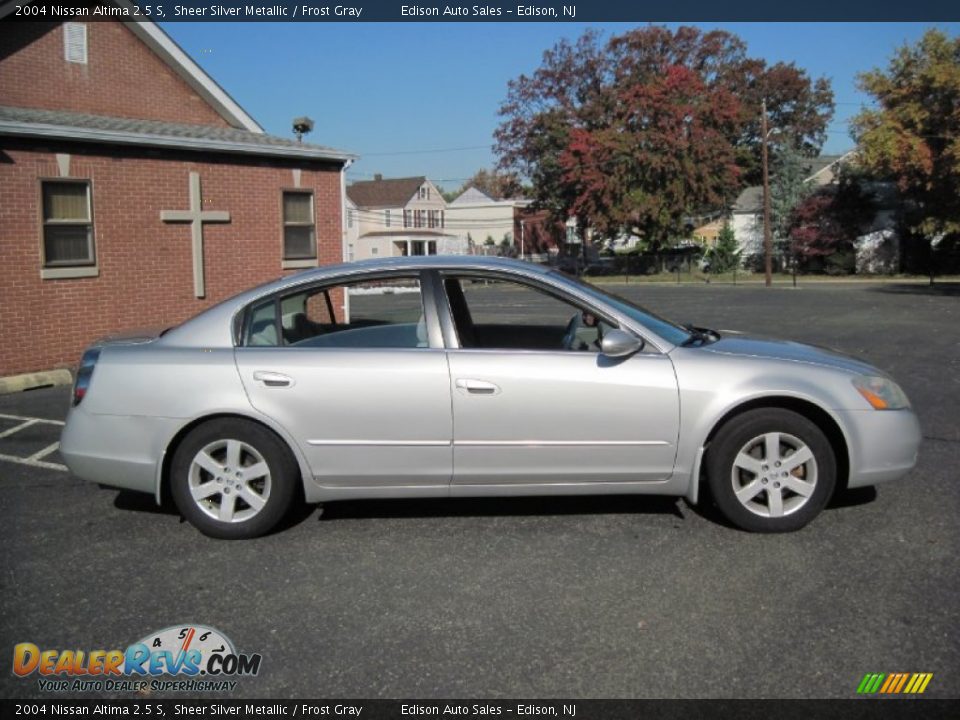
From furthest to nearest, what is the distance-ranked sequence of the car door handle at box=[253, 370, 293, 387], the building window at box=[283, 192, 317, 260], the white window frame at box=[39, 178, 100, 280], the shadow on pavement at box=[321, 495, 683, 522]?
the building window at box=[283, 192, 317, 260] → the white window frame at box=[39, 178, 100, 280] → the shadow on pavement at box=[321, 495, 683, 522] → the car door handle at box=[253, 370, 293, 387]

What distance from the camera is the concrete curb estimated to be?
10.6 m

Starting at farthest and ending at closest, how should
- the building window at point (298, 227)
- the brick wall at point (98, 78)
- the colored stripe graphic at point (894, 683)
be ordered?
the building window at point (298, 227), the brick wall at point (98, 78), the colored stripe graphic at point (894, 683)

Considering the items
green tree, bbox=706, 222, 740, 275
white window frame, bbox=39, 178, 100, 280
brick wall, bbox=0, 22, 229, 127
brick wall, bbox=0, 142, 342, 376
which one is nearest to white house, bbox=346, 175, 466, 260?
green tree, bbox=706, 222, 740, 275

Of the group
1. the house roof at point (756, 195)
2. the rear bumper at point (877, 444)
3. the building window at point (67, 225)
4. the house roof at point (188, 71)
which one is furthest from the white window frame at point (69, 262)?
the house roof at point (756, 195)

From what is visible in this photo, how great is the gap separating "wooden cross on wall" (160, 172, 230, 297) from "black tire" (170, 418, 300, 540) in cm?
939

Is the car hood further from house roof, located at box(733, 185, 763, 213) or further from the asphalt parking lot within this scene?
house roof, located at box(733, 185, 763, 213)

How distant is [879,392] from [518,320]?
2.05 m

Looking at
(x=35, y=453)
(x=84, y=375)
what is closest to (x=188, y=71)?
(x=35, y=453)

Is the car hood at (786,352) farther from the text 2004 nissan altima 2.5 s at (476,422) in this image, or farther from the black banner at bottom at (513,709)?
the black banner at bottom at (513,709)

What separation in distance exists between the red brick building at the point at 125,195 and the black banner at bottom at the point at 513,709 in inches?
373

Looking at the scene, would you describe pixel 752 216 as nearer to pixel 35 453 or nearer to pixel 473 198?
pixel 473 198

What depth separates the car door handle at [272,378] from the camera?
4594mm

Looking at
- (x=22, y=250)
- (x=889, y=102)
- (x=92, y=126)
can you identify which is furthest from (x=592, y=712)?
(x=889, y=102)

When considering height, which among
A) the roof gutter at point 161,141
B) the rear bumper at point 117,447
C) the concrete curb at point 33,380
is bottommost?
the concrete curb at point 33,380
